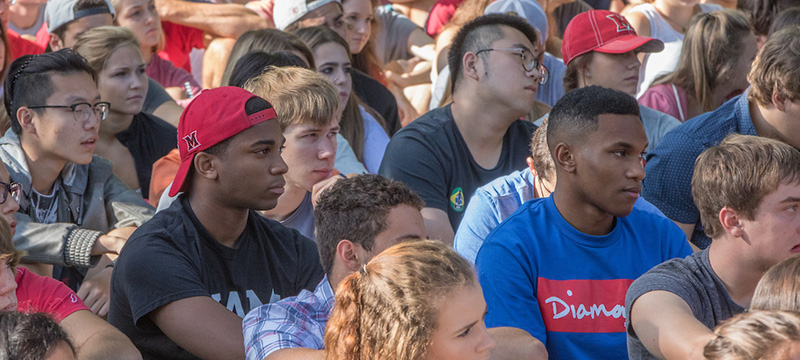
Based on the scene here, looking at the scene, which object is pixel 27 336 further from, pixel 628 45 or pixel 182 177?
pixel 628 45

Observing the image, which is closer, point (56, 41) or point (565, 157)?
point (565, 157)

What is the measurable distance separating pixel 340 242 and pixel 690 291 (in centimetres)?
92

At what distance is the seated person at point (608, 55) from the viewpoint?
4.64 m

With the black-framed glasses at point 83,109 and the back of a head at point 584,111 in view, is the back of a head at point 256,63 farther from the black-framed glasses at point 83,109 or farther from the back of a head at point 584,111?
the back of a head at point 584,111

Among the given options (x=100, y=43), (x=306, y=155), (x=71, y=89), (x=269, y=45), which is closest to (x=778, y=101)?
(x=306, y=155)

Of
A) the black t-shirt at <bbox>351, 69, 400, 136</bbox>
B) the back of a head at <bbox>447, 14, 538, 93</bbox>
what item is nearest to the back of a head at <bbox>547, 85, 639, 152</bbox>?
the back of a head at <bbox>447, 14, 538, 93</bbox>

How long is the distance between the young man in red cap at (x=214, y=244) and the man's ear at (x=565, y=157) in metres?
0.90

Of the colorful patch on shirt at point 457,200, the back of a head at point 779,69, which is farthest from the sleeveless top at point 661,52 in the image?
the colorful patch on shirt at point 457,200

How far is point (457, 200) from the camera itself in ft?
12.9

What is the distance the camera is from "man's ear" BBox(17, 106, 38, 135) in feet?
12.7

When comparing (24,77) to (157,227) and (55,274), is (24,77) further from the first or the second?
(157,227)

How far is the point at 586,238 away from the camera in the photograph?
113 inches

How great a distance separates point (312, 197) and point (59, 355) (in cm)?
165

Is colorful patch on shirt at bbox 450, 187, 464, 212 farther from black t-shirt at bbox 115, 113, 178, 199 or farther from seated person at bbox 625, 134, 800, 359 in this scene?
black t-shirt at bbox 115, 113, 178, 199
